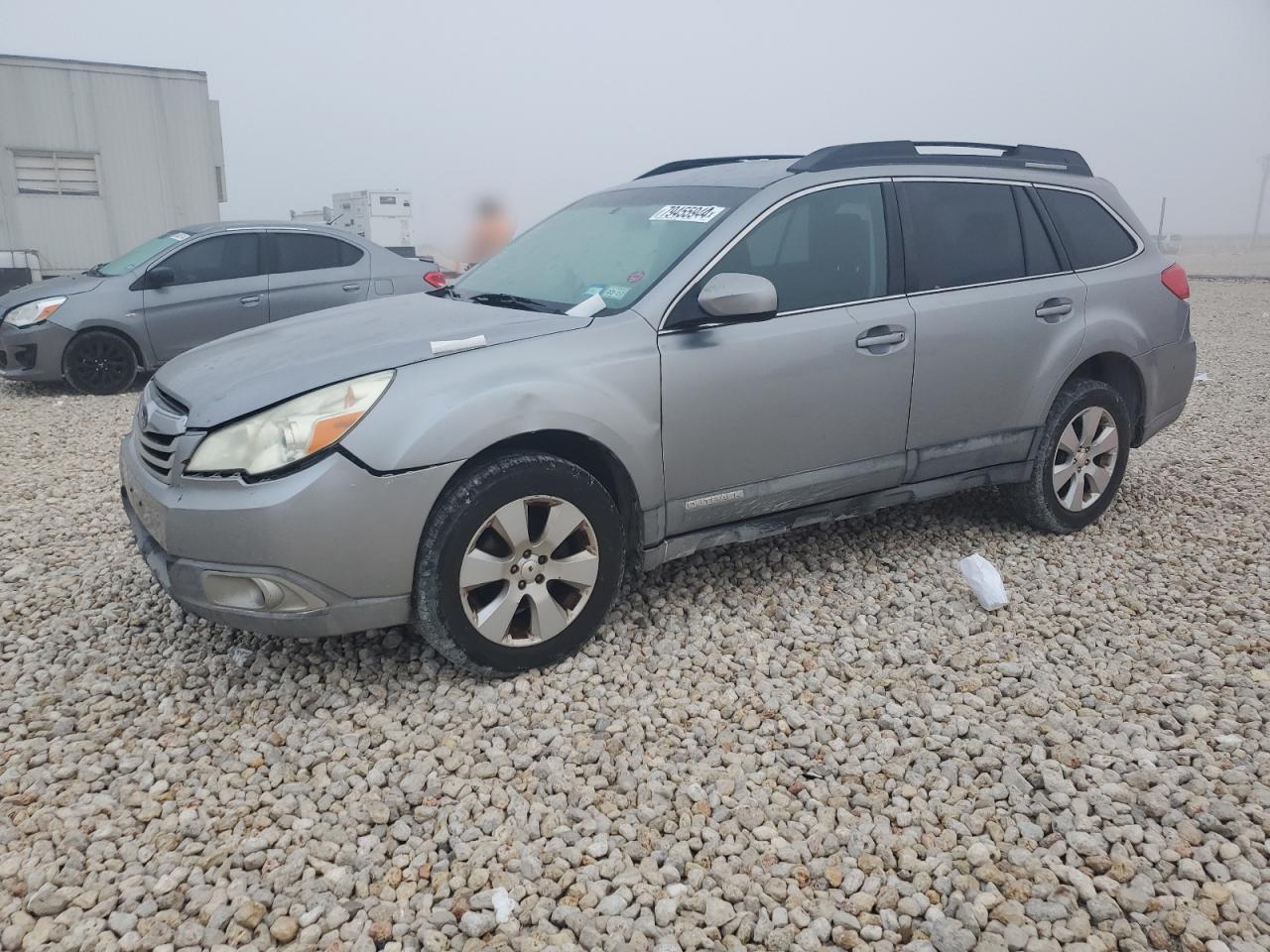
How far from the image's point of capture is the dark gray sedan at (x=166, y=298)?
8617 mm

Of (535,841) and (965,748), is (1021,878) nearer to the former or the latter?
(965,748)

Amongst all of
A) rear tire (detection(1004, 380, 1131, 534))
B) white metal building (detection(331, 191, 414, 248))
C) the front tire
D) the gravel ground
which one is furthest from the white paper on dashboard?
white metal building (detection(331, 191, 414, 248))

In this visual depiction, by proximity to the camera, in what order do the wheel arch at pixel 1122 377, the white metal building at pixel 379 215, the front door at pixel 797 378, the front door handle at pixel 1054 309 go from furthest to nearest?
the white metal building at pixel 379 215 → the wheel arch at pixel 1122 377 → the front door handle at pixel 1054 309 → the front door at pixel 797 378

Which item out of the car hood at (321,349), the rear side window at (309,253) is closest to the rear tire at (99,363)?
the rear side window at (309,253)

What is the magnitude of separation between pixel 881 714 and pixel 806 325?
A: 4.91 ft

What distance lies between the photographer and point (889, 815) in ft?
8.94

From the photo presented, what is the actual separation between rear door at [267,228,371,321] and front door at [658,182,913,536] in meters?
6.40

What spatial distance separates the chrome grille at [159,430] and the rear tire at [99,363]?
19.8 ft

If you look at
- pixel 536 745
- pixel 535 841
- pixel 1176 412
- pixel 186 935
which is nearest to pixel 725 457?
pixel 536 745

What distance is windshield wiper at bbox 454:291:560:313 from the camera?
148 inches

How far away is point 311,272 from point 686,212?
651cm

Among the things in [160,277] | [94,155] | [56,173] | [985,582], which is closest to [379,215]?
[94,155]

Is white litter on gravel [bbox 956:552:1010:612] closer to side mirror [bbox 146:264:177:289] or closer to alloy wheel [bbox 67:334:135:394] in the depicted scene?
side mirror [bbox 146:264:177:289]

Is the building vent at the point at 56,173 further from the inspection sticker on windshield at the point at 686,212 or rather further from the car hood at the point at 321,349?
the inspection sticker on windshield at the point at 686,212
